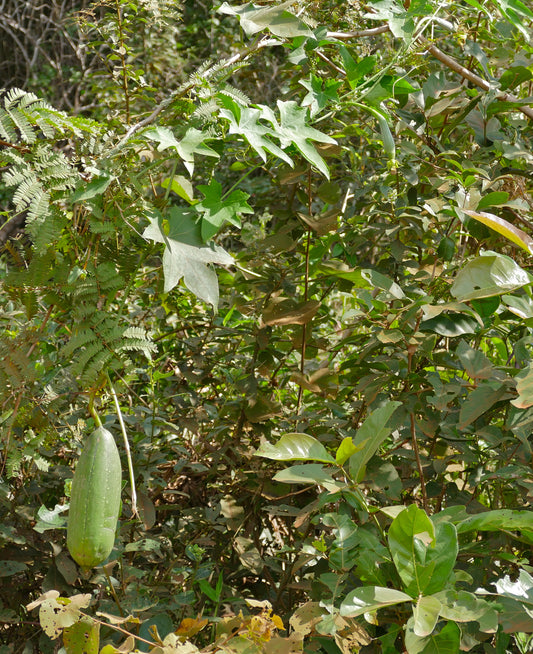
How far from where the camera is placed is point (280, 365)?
1519mm

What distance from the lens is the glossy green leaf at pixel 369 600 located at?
772 millimetres

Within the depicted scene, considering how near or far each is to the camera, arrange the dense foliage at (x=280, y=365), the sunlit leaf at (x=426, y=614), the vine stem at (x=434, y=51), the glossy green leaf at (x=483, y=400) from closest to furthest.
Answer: the sunlit leaf at (x=426, y=614) → the dense foliage at (x=280, y=365) → the glossy green leaf at (x=483, y=400) → the vine stem at (x=434, y=51)

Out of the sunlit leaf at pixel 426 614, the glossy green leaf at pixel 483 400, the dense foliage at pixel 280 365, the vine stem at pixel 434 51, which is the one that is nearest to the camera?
the sunlit leaf at pixel 426 614

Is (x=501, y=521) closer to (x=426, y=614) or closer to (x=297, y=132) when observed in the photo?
(x=426, y=614)

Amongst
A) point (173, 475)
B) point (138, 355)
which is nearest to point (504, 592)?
point (173, 475)

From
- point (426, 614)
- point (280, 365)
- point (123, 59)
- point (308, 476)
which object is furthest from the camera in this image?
point (280, 365)

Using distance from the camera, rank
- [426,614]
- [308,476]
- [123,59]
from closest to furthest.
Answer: [426,614]
[308,476]
[123,59]

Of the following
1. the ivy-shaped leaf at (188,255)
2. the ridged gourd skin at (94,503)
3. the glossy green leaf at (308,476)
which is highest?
the ivy-shaped leaf at (188,255)

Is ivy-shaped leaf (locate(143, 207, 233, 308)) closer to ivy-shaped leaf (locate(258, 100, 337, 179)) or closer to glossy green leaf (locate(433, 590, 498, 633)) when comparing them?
ivy-shaped leaf (locate(258, 100, 337, 179))

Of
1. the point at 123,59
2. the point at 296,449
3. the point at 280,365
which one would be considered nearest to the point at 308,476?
the point at 296,449

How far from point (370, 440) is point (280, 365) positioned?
62 centimetres

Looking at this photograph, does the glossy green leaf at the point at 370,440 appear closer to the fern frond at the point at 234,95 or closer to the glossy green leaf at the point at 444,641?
the glossy green leaf at the point at 444,641

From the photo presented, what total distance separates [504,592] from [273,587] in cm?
64

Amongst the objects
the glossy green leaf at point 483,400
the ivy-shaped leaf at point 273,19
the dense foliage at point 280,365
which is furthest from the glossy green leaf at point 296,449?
the ivy-shaped leaf at point 273,19
